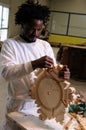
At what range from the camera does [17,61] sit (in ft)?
5.32

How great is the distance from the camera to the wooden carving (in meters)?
1.51

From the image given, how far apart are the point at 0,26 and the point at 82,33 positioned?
5.06 metres

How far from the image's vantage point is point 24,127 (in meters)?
1.45

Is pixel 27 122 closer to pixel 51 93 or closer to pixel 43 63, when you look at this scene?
pixel 51 93

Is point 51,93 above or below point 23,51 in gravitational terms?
below

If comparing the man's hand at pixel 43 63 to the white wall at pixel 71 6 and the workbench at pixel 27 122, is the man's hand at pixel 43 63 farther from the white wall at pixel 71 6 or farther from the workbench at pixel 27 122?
the white wall at pixel 71 6

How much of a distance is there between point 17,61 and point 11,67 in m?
0.11

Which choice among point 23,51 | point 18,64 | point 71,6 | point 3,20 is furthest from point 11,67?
point 71,6

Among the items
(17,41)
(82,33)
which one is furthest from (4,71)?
(82,33)

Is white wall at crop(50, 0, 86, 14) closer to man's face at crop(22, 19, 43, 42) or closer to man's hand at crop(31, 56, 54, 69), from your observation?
man's face at crop(22, 19, 43, 42)

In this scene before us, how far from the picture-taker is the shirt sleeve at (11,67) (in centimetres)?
147

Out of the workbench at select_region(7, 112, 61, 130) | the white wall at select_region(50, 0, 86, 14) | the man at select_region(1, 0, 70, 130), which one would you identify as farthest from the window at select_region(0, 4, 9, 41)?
the workbench at select_region(7, 112, 61, 130)

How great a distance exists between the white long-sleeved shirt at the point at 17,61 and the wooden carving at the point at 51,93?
Answer: 0.28 ft

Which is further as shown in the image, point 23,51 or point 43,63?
point 23,51
